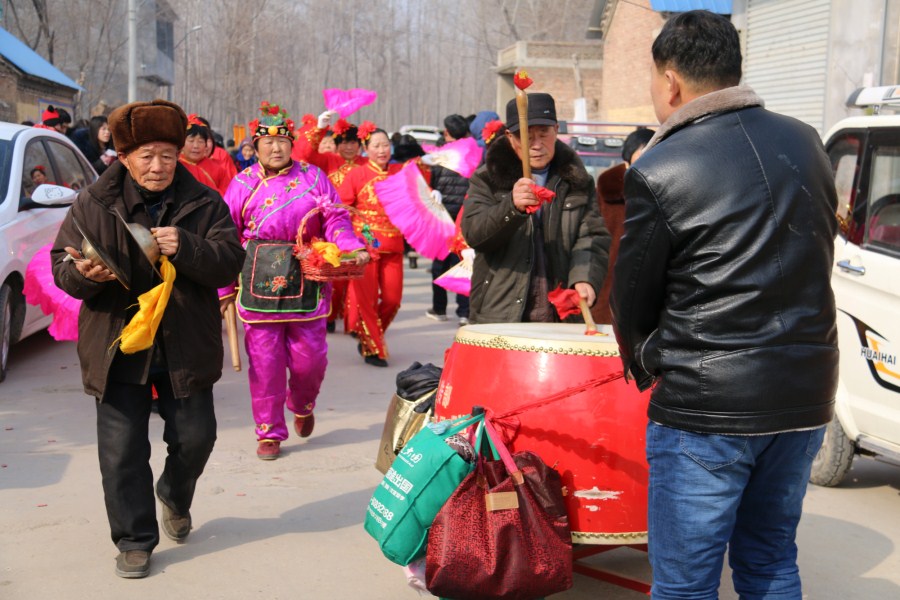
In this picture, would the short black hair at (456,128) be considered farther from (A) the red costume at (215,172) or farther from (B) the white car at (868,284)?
(B) the white car at (868,284)

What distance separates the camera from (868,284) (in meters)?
5.38

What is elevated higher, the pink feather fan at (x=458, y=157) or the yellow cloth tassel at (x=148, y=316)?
the pink feather fan at (x=458, y=157)

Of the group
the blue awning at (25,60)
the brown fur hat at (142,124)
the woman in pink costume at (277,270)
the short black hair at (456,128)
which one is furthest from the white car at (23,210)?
the blue awning at (25,60)

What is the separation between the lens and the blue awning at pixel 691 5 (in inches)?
763

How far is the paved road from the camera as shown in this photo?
4.33m

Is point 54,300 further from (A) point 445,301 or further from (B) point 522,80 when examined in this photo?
(A) point 445,301

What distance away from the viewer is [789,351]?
2676mm

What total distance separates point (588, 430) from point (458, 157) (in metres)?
6.63

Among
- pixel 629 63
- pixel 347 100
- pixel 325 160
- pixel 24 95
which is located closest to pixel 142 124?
pixel 347 100

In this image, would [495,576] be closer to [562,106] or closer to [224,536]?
[224,536]

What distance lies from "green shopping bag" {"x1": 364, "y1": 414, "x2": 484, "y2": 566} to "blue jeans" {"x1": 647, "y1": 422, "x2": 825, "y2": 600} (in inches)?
30.7

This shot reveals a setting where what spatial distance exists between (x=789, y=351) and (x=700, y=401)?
249 mm

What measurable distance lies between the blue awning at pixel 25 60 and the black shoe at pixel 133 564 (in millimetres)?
20976

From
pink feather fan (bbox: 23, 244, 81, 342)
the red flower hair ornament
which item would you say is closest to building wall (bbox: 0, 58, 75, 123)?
pink feather fan (bbox: 23, 244, 81, 342)
